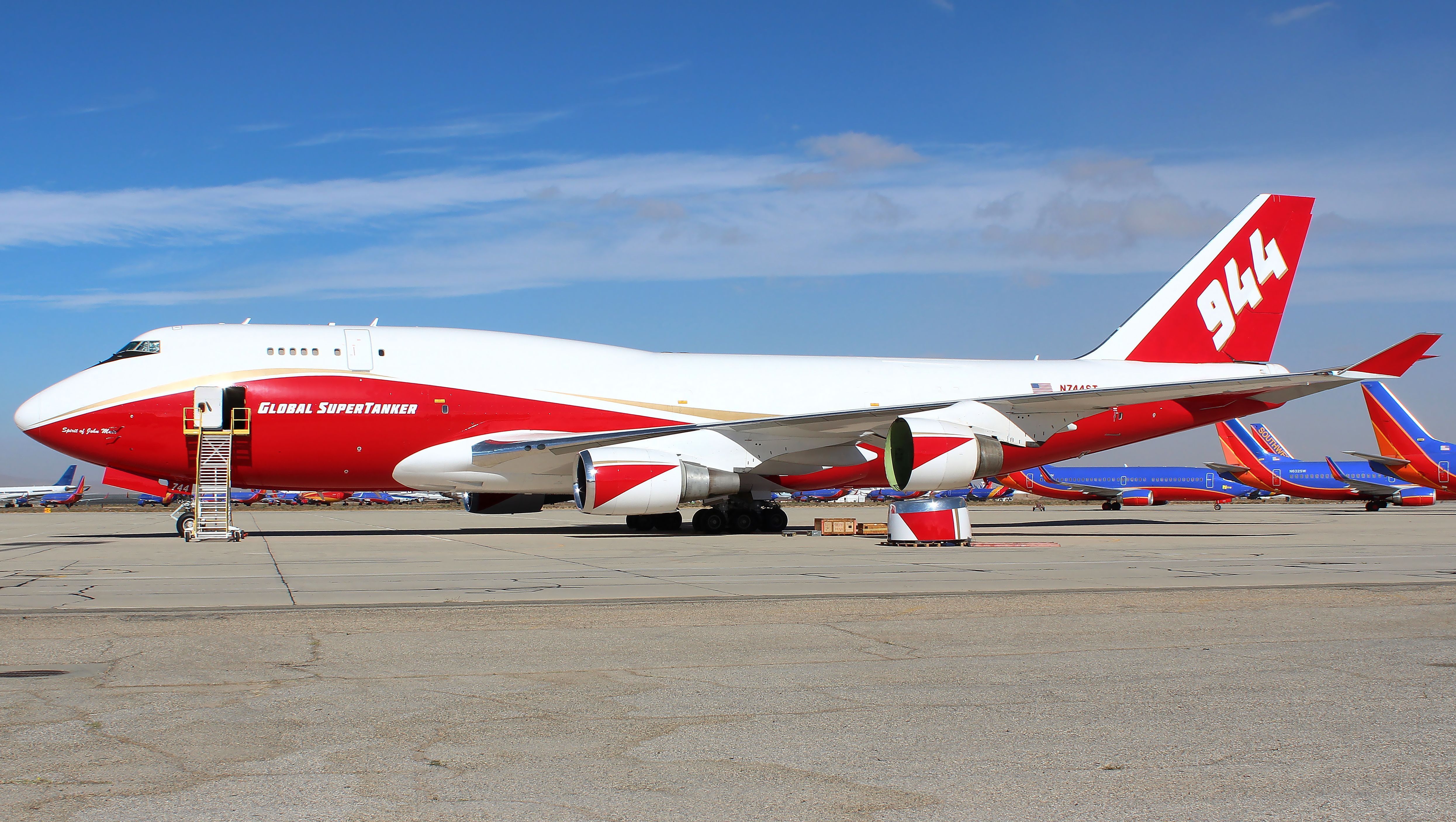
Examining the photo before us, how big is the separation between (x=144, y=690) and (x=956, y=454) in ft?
57.2

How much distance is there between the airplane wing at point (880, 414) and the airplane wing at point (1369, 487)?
1443 inches

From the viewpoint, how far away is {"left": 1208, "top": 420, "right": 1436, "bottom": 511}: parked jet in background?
54.4 metres

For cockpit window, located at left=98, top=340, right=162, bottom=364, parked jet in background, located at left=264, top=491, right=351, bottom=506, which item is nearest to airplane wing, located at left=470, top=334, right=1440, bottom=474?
cockpit window, located at left=98, top=340, right=162, bottom=364

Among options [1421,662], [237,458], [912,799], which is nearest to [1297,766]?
[912,799]

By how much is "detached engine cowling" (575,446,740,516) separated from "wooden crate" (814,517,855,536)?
289 centimetres

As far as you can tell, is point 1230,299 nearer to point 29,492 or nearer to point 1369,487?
point 1369,487

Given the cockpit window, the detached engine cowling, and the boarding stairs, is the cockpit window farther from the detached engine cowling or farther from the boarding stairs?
the detached engine cowling

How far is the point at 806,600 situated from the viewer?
9.99 meters

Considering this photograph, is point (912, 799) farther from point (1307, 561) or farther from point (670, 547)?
point (670, 547)

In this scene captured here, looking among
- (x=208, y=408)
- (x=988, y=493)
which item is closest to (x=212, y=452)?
(x=208, y=408)

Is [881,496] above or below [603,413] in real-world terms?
below

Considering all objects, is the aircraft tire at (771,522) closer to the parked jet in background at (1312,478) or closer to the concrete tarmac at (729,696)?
the concrete tarmac at (729,696)

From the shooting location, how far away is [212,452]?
66.3ft

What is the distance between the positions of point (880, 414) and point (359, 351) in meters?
10.6
